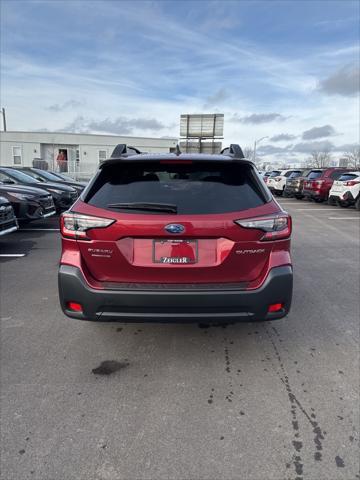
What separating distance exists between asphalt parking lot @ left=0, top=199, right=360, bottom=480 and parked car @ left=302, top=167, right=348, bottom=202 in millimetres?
13777

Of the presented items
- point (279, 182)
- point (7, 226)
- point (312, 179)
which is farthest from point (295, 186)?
point (7, 226)

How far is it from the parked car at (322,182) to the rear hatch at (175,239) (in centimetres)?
1560

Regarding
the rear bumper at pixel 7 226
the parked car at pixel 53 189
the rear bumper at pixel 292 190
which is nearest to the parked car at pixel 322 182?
the rear bumper at pixel 292 190

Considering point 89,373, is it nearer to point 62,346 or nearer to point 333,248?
point 62,346

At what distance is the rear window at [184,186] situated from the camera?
2.63 m

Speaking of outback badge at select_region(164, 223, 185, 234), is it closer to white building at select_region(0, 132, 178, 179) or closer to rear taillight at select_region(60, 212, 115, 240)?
rear taillight at select_region(60, 212, 115, 240)

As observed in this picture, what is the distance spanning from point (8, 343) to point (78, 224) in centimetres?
A: 157

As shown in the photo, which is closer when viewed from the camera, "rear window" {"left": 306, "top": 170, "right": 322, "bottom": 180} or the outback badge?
the outback badge

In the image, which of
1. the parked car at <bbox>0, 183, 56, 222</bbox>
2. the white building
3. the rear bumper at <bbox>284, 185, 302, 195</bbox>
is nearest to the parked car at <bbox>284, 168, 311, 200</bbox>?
the rear bumper at <bbox>284, 185, 302, 195</bbox>

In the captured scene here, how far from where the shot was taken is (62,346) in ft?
10.6

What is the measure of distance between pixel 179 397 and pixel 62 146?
37986mm

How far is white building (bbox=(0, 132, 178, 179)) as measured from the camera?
116 feet

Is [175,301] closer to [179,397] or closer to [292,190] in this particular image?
[179,397]

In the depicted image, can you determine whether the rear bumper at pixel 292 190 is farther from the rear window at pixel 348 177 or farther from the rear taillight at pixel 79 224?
the rear taillight at pixel 79 224
